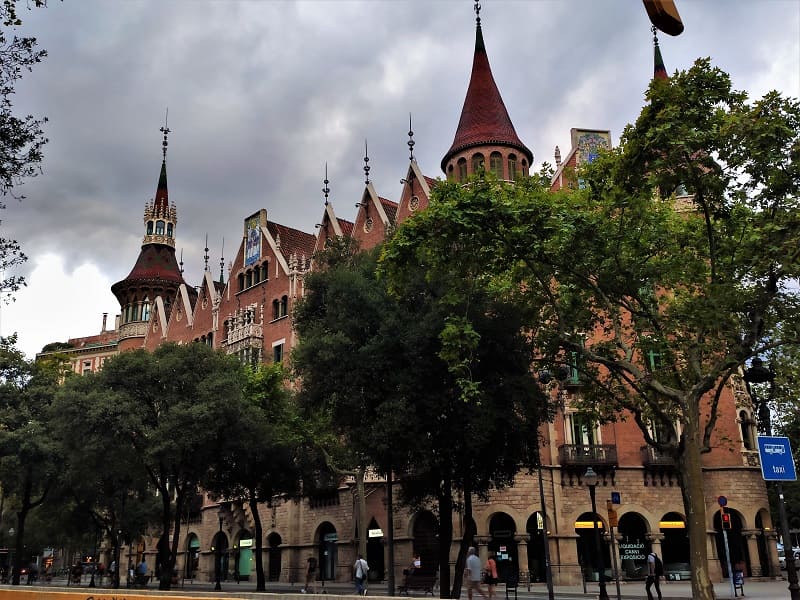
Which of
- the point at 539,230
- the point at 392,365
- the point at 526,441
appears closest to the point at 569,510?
the point at 526,441

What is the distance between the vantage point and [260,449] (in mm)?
32969

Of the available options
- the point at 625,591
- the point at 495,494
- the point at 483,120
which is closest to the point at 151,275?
the point at 483,120

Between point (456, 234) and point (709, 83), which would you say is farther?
point (456, 234)

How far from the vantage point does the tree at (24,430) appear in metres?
36.4

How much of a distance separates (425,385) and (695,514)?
29.0 ft

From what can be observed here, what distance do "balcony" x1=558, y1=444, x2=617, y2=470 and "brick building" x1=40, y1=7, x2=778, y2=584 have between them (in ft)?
0.17

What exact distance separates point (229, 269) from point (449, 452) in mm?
39234

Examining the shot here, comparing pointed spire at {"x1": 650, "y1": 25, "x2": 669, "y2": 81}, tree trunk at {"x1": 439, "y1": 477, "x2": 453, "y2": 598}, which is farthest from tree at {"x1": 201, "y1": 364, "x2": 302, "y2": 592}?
pointed spire at {"x1": 650, "y1": 25, "x2": 669, "y2": 81}

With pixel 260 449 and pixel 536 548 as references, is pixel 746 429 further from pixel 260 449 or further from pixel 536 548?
pixel 260 449

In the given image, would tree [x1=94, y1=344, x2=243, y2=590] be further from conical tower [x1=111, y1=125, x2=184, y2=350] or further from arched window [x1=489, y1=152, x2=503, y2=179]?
conical tower [x1=111, y1=125, x2=184, y2=350]

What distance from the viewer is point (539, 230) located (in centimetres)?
1905

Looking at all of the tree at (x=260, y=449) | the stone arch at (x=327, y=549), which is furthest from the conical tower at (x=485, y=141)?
the stone arch at (x=327, y=549)

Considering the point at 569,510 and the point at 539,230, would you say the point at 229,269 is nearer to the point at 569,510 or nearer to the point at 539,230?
the point at 569,510

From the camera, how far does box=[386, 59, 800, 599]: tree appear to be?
16.5 metres
